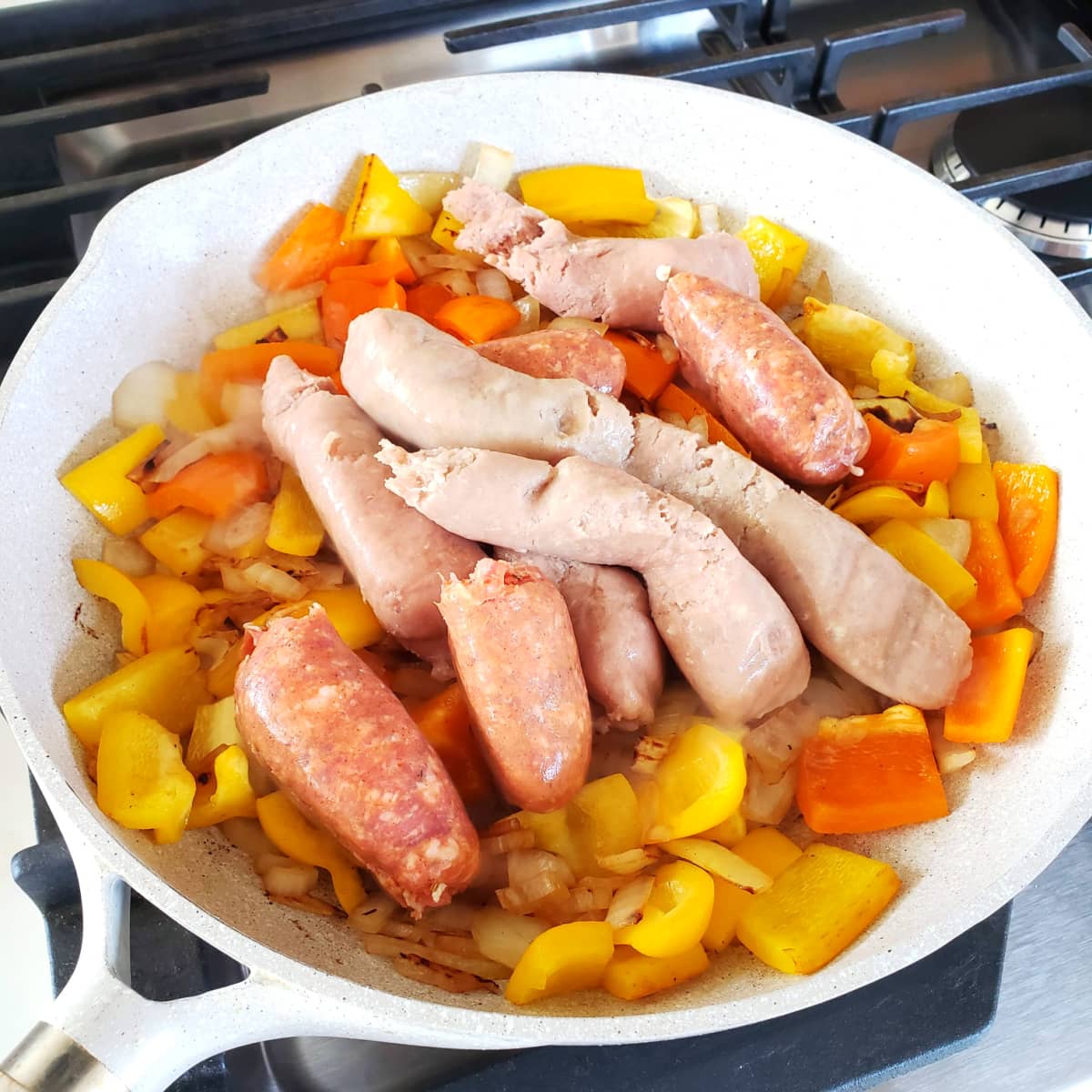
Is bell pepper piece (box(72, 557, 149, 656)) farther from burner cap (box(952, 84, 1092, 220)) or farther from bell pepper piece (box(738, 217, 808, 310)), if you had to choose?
burner cap (box(952, 84, 1092, 220))

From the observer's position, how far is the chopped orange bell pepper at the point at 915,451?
58.5 inches

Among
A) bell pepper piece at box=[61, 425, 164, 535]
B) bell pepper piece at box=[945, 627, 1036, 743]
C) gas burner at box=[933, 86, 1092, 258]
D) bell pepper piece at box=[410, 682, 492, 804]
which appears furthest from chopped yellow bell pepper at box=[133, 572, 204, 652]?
gas burner at box=[933, 86, 1092, 258]

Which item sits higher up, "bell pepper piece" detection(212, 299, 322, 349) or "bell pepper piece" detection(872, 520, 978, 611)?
"bell pepper piece" detection(212, 299, 322, 349)

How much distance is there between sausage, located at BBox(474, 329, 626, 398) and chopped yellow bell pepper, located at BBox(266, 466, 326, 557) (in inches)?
12.4

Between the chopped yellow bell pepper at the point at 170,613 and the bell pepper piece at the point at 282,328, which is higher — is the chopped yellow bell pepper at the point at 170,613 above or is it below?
below

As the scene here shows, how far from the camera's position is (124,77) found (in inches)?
75.2

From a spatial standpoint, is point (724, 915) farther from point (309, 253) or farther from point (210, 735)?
point (309, 253)

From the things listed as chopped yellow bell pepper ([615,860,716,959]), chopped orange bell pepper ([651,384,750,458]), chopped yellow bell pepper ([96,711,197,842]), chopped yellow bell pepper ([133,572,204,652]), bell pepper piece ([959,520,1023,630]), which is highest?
chopped orange bell pepper ([651,384,750,458])

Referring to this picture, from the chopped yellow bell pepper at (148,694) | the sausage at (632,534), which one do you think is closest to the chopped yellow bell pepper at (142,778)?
the chopped yellow bell pepper at (148,694)

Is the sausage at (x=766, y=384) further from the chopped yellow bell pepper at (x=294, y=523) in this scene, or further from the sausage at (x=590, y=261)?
the chopped yellow bell pepper at (x=294, y=523)

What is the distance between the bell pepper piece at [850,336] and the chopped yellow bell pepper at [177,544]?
95cm

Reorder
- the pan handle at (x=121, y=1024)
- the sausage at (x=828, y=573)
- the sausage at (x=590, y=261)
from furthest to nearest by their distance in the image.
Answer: the sausage at (x=590, y=261) < the sausage at (x=828, y=573) < the pan handle at (x=121, y=1024)

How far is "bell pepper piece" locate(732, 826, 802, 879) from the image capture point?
1263 millimetres

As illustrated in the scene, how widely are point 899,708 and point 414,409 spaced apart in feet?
2.35
